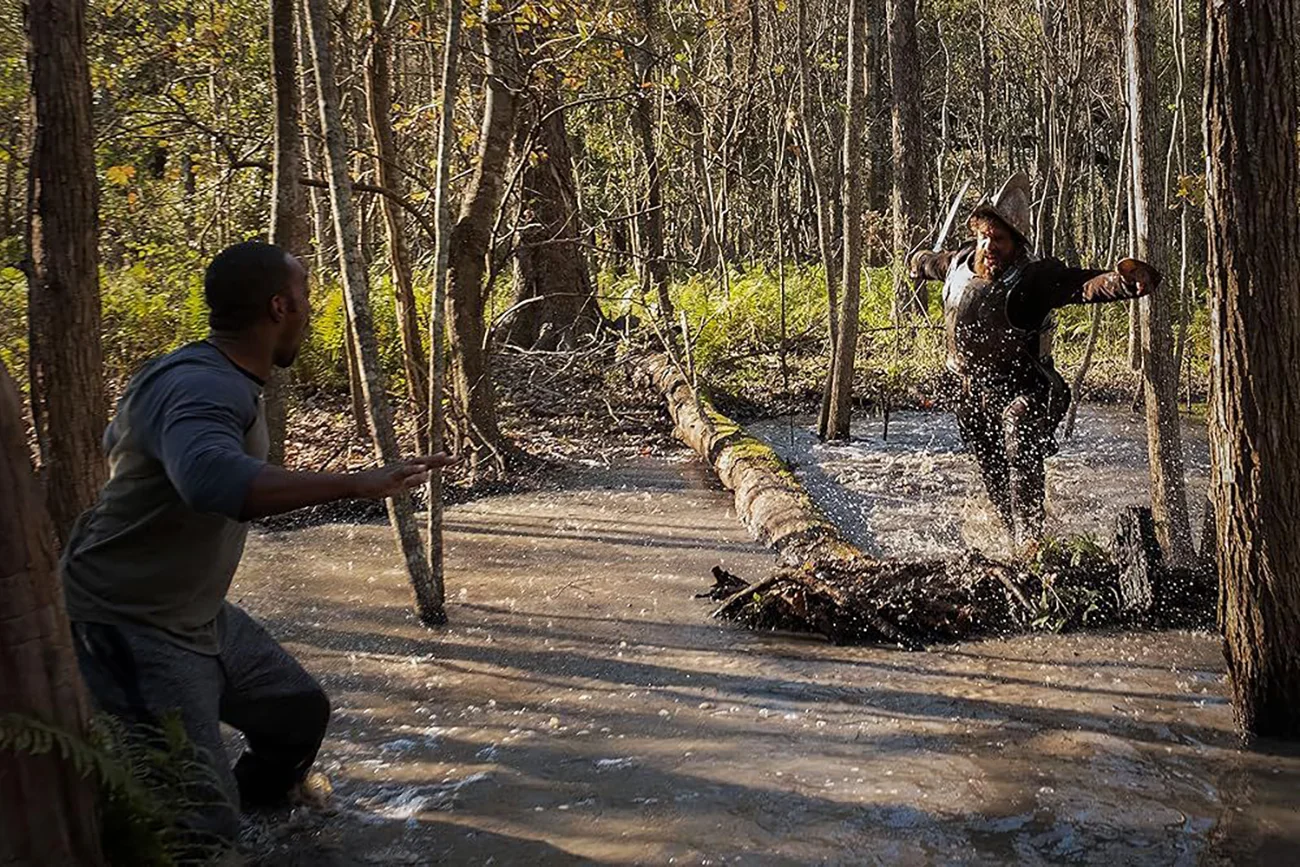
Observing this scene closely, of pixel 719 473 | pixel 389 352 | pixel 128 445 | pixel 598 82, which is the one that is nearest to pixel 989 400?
pixel 719 473

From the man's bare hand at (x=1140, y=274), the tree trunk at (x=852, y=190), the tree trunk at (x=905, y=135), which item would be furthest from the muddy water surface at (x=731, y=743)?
the tree trunk at (x=905, y=135)

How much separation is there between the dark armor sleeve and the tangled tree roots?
4.79 feet

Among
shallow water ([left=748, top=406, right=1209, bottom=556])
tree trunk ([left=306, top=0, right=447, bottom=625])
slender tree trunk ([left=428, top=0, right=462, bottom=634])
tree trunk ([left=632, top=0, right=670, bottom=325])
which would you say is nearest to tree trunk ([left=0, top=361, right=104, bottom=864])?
tree trunk ([left=306, top=0, right=447, bottom=625])

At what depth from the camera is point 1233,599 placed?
16.0 feet

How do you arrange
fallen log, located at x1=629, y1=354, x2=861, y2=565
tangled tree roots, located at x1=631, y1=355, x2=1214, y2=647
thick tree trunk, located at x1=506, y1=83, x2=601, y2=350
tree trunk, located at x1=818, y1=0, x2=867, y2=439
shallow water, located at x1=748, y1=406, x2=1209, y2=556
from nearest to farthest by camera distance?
tangled tree roots, located at x1=631, y1=355, x2=1214, y2=647, fallen log, located at x1=629, y1=354, x2=861, y2=565, shallow water, located at x1=748, y1=406, x2=1209, y2=556, tree trunk, located at x1=818, y1=0, x2=867, y2=439, thick tree trunk, located at x1=506, y1=83, x2=601, y2=350

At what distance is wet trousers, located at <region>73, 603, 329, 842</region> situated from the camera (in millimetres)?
3635

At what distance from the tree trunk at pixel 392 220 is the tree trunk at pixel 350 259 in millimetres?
2403

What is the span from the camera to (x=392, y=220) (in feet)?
30.5

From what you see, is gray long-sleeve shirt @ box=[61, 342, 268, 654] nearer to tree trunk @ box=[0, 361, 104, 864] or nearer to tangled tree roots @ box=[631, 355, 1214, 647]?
tree trunk @ box=[0, 361, 104, 864]

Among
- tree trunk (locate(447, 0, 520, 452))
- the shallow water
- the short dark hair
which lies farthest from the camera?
tree trunk (locate(447, 0, 520, 452))

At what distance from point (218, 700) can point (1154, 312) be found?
17.8ft

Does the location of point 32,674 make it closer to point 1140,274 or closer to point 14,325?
point 1140,274

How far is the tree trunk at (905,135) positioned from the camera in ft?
64.4

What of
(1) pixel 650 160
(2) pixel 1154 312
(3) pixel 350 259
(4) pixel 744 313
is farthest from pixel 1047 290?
(4) pixel 744 313
